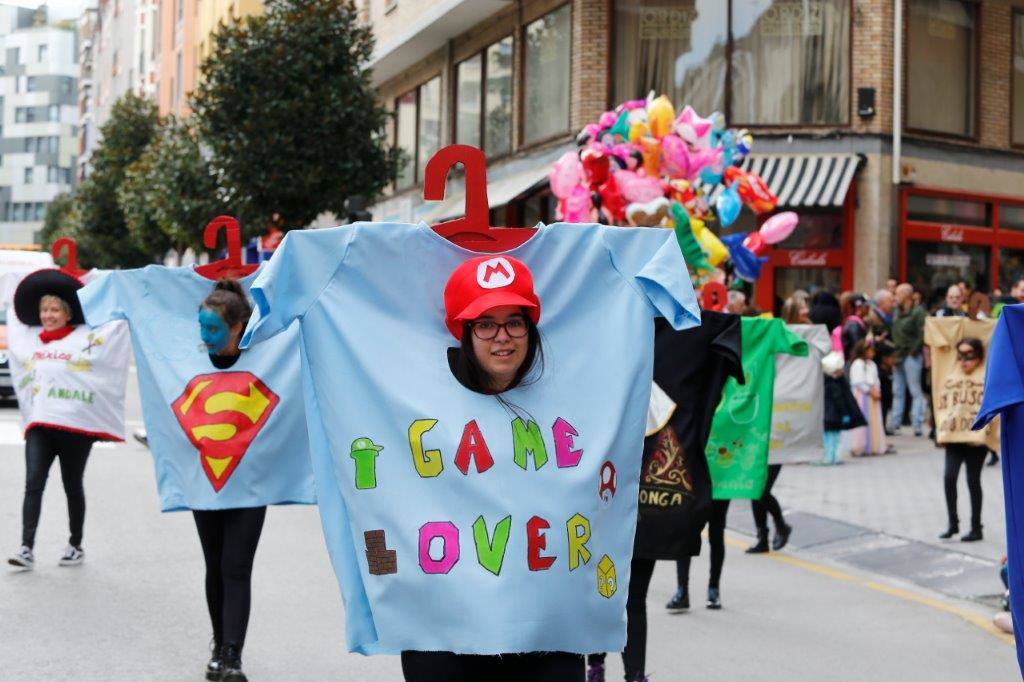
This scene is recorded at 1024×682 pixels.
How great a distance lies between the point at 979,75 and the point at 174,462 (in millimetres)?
19399

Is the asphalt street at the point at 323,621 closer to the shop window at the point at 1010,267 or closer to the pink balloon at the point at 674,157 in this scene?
the pink balloon at the point at 674,157

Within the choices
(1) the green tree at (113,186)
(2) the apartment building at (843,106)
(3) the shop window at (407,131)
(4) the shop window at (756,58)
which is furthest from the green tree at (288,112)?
(1) the green tree at (113,186)

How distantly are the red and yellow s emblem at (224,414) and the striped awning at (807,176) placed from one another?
615 inches

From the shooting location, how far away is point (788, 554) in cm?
1038

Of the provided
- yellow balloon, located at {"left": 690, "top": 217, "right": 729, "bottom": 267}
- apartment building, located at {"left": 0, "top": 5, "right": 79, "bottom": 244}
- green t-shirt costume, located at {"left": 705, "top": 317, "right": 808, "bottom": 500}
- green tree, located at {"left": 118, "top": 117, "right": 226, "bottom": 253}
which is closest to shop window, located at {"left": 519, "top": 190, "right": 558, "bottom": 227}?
green tree, located at {"left": 118, "top": 117, "right": 226, "bottom": 253}

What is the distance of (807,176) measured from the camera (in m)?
21.5

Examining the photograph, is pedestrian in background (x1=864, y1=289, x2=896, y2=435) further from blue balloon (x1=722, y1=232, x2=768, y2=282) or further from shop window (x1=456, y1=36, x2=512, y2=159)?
shop window (x1=456, y1=36, x2=512, y2=159)

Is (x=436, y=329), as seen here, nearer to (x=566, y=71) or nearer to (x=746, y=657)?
(x=746, y=657)

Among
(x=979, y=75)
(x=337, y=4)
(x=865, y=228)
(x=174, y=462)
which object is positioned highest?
(x=337, y=4)

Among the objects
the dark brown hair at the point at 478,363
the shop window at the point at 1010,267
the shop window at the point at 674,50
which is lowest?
the dark brown hair at the point at 478,363

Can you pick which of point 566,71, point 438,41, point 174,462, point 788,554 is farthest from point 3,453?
point 438,41

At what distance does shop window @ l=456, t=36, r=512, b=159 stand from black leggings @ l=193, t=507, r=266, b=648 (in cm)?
1969

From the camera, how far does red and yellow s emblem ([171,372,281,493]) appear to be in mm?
6293

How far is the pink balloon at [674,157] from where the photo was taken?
1148cm
